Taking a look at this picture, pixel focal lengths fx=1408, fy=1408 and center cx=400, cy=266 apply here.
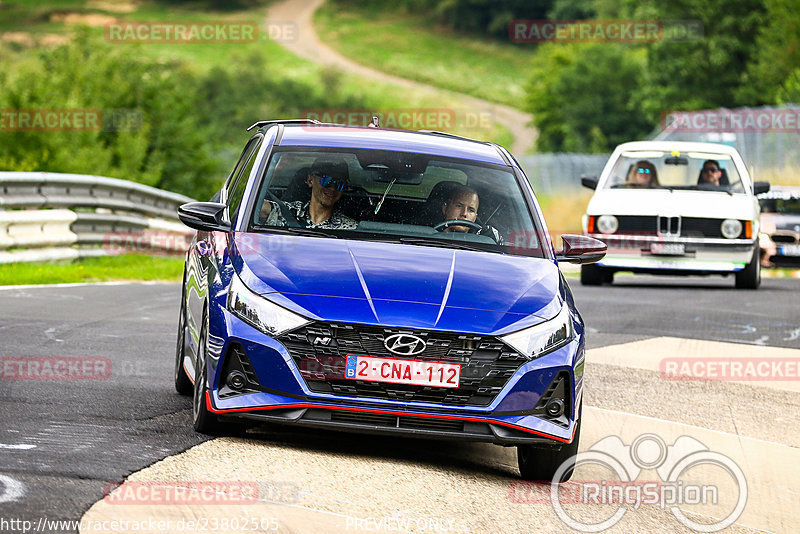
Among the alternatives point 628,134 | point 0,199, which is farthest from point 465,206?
point 628,134

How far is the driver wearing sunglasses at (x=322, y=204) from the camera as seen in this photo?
287 inches

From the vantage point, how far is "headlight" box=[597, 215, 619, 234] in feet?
60.7

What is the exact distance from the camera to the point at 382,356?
6160 millimetres

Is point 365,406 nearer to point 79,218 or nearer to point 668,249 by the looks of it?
point 79,218

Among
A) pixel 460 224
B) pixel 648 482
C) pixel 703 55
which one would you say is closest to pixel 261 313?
pixel 460 224

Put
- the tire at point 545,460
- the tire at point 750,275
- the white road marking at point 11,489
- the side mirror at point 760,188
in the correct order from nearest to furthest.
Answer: the white road marking at point 11,489
the tire at point 545,460
the tire at point 750,275
the side mirror at point 760,188

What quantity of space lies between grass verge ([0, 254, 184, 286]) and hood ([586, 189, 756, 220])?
5.71 meters

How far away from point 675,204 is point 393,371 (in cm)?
1288

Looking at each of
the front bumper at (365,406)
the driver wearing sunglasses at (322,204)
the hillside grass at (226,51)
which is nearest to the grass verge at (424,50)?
the hillside grass at (226,51)

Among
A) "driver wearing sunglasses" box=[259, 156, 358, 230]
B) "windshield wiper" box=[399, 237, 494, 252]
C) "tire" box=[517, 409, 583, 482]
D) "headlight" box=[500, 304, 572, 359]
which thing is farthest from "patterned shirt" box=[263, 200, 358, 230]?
"tire" box=[517, 409, 583, 482]

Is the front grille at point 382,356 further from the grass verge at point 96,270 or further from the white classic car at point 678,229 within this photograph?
the white classic car at point 678,229

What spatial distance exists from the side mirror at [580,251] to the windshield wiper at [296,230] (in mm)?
1280

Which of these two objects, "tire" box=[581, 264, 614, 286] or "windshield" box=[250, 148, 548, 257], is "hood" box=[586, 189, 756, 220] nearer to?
"tire" box=[581, 264, 614, 286]

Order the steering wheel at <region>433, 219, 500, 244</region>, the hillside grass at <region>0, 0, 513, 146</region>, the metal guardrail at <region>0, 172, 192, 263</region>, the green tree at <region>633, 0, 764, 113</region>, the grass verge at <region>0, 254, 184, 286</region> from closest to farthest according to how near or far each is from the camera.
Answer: the steering wheel at <region>433, 219, 500, 244</region> < the grass verge at <region>0, 254, 184, 286</region> < the metal guardrail at <region>0, 172, 192, 263</region> < the green tree at <region>633, 0, 764, 113</region> < the hillside grass at <region>0, 0, 513, 146</region>
